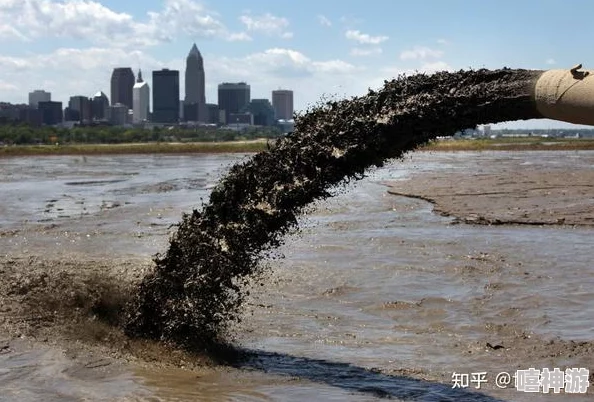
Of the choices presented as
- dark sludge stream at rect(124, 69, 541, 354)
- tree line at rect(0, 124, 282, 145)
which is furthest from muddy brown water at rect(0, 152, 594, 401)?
tree line at rect(0, 124, 282, 145)

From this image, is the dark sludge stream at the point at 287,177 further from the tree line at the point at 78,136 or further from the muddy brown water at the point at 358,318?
the tree line at the point at 78,136

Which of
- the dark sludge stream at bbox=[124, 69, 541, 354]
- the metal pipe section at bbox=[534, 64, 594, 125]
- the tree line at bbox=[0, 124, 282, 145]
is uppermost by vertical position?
the metal pipe section at bbox=[534, 64, 594, 125]

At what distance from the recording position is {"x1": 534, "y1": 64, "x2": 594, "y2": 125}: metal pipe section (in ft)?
17.6

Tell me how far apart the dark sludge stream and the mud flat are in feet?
39.4

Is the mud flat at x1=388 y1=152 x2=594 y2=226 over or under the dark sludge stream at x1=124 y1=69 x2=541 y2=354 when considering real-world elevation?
under

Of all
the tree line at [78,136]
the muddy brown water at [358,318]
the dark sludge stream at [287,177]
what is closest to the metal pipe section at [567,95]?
the dark sludge stream at [287,177]

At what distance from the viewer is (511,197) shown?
981 inches

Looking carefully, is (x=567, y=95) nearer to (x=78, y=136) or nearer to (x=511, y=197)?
(x=511, y=197)

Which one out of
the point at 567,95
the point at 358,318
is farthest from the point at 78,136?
the point at 567,95

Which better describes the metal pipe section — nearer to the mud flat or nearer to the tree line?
the mud flat

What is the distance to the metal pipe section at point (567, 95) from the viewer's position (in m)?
5.38

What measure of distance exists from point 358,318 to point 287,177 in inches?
113

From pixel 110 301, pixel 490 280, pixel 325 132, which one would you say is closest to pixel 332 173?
pixel 325 132

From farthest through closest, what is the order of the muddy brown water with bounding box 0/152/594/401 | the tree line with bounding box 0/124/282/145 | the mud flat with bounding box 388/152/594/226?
the tree line with bounding box 0/124/282/145
the mud flat with bounding box 388/152/594/226
the muddy brown water with bounding box 0/152/594/401
